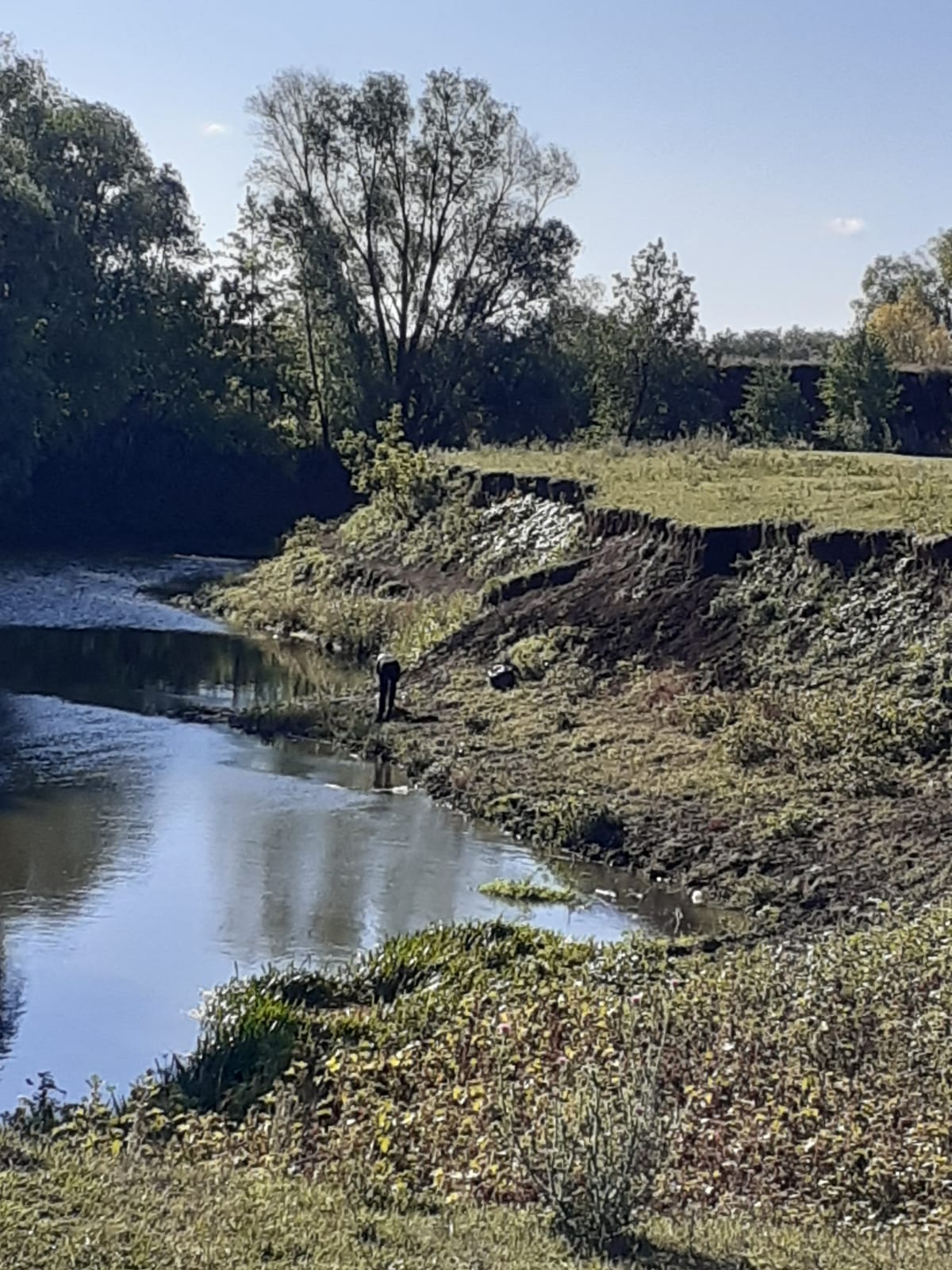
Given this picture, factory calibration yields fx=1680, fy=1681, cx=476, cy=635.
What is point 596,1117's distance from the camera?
6391 millimetres

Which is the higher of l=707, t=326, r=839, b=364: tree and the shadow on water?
l=707, t=326, r=839, b=364: tree

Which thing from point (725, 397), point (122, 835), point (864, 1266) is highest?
point (725, 397)

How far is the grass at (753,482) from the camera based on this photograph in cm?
2441

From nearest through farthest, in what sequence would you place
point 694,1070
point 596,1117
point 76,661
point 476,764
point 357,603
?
point 596,1117, point 694,1070, point 476,764, point 76,661, point 357,603

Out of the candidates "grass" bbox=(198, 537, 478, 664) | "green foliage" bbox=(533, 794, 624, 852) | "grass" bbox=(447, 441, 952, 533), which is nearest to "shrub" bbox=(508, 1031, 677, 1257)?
"green foliage" bbox=(533, 794, 624, 852)

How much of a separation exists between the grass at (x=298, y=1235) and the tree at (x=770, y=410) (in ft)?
137

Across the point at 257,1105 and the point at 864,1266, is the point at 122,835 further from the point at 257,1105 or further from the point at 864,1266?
the point at 864,1266

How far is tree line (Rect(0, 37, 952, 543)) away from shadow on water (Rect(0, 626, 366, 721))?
16.4 m

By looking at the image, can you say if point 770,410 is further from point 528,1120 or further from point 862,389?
point 528,1120

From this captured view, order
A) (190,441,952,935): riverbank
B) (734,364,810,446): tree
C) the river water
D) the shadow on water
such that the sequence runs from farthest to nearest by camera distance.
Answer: (734,364,810,446): tree → the shadow on water → (190,441,952,935): riverbank → the river water

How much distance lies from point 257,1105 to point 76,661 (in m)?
20.3

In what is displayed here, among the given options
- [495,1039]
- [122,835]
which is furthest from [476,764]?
[495,1039]

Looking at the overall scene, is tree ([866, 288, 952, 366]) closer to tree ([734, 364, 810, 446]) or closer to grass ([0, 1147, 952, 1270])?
tree ([734, 364, 810, 446])

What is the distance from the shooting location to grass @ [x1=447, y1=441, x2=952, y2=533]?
24.4 m
